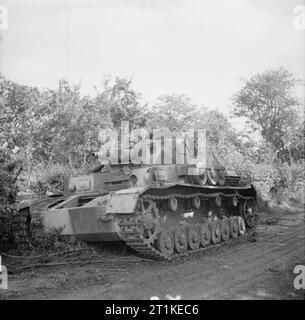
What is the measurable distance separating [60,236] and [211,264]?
3451mm

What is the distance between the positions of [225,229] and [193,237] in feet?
6.85

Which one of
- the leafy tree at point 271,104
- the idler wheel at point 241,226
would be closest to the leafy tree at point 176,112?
the leafy tree at point 271,104

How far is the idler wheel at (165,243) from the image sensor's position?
926cm

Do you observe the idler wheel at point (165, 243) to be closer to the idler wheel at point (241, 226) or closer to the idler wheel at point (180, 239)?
the idler wheel at point (180, 239)

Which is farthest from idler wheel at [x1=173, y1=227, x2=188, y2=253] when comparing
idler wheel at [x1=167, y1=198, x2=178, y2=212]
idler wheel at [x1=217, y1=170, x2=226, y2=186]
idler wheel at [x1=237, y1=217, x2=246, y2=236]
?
idler wheel at [x1=237, y1=217, x2=246, y2=236]

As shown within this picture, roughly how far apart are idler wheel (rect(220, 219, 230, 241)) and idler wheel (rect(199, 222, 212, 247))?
86 centimetres

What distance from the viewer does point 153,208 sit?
30.7 ft

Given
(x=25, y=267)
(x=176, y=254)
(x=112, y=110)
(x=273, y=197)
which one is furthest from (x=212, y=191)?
(x=273, y=197)

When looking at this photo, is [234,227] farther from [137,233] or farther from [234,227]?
[137,233]

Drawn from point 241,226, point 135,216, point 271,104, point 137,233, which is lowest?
point 241,226

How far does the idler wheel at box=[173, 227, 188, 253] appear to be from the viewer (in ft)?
32.3

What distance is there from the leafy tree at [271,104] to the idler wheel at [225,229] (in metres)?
24.3

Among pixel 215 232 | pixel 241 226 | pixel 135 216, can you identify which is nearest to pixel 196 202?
pixel 215 232
